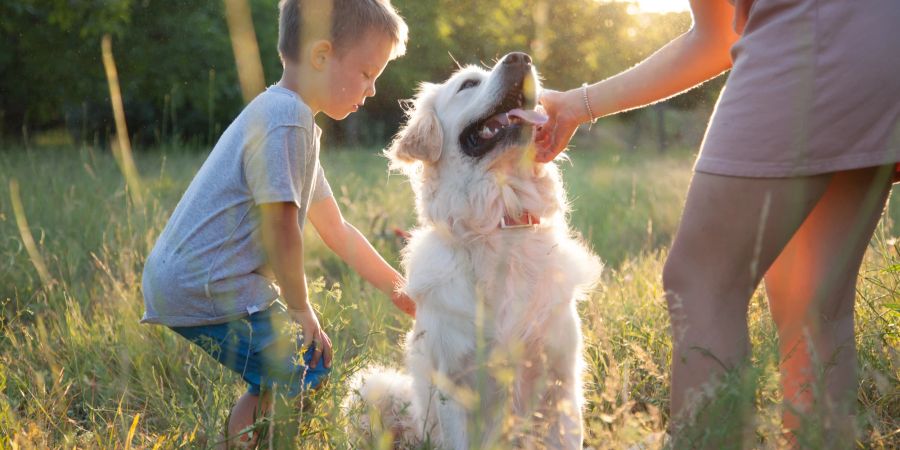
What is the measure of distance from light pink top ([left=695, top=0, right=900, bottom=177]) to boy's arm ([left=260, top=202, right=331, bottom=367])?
132 cm

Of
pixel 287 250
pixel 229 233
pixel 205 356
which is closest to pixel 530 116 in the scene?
pixel 287 250

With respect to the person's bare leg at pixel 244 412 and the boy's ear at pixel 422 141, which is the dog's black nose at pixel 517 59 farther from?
the person's bare leg at pixel 244 412

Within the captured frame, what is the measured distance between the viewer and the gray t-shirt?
2.45 meters

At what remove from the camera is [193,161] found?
11.8 m

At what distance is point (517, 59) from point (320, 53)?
0.76 metres

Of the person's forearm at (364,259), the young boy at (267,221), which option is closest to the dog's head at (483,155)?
the person's forearm at (364,259)

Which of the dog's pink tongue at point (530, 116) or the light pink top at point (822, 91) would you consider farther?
the dog's pink tongue at point (530, 116)

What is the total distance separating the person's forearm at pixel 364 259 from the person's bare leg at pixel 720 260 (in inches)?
60.1

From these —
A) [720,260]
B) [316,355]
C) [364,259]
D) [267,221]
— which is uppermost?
[267,221]

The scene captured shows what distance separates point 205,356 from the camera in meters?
3.26

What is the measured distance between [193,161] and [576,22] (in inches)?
298

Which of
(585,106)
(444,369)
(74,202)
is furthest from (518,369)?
(74,202)

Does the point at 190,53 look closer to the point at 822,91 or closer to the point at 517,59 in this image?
the point at 517,59

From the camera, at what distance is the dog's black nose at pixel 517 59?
2.94 meters
